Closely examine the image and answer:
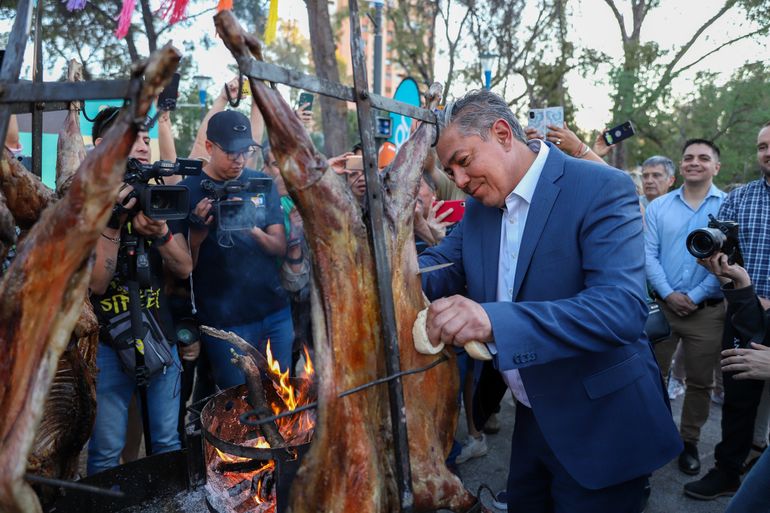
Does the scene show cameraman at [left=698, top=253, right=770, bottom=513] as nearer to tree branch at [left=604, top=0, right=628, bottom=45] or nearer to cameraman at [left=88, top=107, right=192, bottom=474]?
cameraman at [left=88, top=107, right=192, bottom=474]

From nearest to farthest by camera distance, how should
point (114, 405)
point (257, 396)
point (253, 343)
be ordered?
point (257, 396) < point (114, 405) < point (253, 343)

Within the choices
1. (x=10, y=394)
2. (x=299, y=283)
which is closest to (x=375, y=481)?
(x=10, y=394)

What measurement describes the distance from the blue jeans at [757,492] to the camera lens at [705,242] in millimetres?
1413

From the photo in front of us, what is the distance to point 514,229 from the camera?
230cm

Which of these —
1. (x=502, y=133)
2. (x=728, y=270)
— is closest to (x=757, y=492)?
(x=728, y=270)

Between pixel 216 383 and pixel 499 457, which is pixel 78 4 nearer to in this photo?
pixel 216 383

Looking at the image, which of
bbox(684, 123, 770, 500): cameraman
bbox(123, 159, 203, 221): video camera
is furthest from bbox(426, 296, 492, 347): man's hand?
bbox(684, 123, 770, 500): cameraman

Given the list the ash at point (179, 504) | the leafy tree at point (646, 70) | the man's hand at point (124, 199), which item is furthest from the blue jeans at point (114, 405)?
the leafy tree at point (646, 70)

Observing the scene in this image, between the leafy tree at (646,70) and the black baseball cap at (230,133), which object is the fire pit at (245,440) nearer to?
the black baseball cap at (230,133)

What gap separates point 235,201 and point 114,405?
1412mm

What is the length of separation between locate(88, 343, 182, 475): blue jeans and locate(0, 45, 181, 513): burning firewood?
177 centimetres

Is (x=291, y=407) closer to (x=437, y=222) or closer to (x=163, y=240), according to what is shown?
(x=163, y=240)

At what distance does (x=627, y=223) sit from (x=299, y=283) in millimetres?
2642

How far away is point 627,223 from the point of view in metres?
2.02
